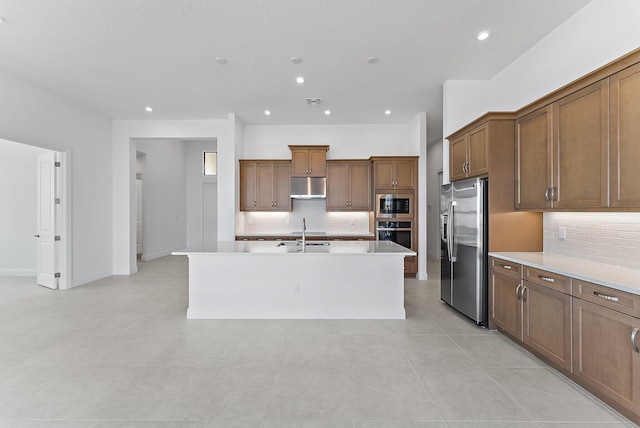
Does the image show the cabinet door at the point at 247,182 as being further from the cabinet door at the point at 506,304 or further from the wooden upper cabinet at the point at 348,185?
the cabinet door at the point at 506,304

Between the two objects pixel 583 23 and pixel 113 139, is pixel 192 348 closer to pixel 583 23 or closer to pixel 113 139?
pixel 583 23

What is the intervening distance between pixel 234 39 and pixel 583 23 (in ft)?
11.0

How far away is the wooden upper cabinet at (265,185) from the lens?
6.45m

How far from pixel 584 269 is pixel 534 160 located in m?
1.15

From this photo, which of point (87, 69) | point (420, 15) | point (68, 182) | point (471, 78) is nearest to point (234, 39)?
point (420, 15)

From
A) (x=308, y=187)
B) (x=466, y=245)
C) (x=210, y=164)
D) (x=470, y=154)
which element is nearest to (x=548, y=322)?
(x=466, y=245)

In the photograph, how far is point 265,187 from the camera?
21.2 feet

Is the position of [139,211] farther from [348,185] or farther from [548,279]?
[548,279]

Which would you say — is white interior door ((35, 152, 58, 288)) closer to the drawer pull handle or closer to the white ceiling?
the white ceiling

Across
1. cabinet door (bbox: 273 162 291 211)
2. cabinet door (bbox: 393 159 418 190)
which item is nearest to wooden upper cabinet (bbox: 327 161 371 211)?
cabinet door (bbox: 393 159 418 190)

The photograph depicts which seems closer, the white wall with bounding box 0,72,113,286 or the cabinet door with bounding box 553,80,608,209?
the cabinet door with bounding box 553,80,608,209

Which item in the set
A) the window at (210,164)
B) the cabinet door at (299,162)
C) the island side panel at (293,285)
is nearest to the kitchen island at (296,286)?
the island side panel at (293,285)

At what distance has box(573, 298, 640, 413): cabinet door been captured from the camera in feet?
6.22

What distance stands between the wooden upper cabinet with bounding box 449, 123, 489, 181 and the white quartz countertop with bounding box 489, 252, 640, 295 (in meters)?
0.99
